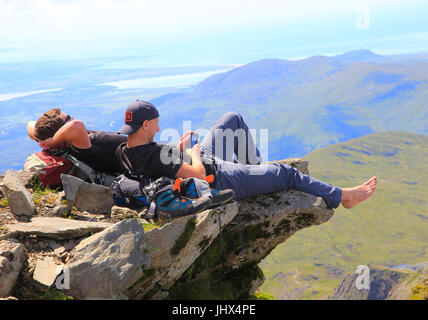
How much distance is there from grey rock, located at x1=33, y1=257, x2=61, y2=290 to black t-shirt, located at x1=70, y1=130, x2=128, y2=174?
3585mm

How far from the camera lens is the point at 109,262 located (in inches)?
275

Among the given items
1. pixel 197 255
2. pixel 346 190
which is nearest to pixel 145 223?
pixel 197 255

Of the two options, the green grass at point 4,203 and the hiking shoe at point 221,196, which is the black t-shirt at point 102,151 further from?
the hiking shoe at point 221,196

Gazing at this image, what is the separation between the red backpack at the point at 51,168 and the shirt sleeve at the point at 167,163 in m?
2.93

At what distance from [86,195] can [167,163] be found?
222 cm

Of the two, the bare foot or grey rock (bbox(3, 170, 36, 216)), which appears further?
the bare foot

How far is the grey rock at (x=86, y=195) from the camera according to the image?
9.13 m

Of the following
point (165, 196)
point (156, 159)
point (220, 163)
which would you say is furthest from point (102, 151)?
point (220, 163)

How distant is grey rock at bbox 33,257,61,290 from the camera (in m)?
6.73

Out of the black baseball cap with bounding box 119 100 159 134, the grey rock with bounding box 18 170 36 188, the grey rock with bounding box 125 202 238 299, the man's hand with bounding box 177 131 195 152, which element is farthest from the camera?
the grey rock with bounding box 18 170 36 188

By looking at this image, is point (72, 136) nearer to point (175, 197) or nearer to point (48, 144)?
point (48, 144)

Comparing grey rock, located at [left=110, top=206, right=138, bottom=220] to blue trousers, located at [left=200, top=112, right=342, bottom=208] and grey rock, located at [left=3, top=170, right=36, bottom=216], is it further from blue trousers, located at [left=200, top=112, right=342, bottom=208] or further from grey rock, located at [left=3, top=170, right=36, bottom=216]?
blue trousers, located at [left=200, top=112, right=342, bottom=208]

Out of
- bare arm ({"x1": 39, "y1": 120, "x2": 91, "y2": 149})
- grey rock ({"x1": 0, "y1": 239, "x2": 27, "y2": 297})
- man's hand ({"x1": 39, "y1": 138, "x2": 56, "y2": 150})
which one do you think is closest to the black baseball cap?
bare arm ({"x1": 39, "y1": 120, "x2": 91, "y2": 149})

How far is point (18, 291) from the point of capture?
673cm
